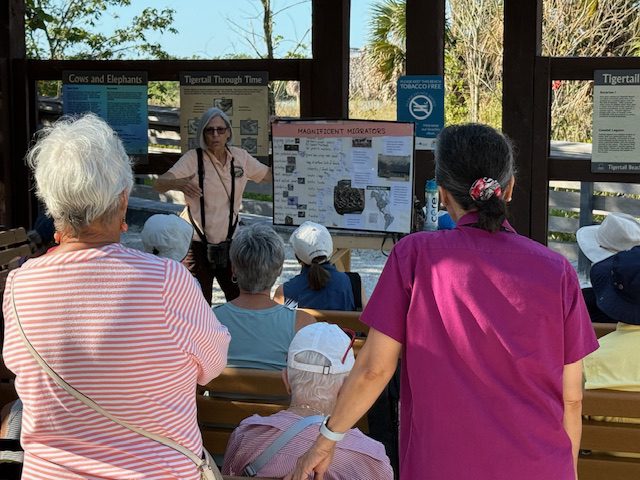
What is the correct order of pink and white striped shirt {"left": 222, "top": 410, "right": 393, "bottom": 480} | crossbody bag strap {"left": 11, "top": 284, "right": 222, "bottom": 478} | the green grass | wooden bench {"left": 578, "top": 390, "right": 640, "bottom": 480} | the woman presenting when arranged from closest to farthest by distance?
1. crossbody bag strap {"left": 11, "top": 284, "right": 222, "bottom": 478}
2. pink and white striped shirt {"left": 222, "top": 410, "right": 393, "bottom": 480}
3. wooden bench {"left": 578, "top": 390, "right": 640, "bottom": 480}
4. the woman presenting
5. the green grass

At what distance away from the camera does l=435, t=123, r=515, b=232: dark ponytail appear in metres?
2.01

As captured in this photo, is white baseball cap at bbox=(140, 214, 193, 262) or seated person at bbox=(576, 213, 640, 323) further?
white baseball cap at bbox=(140, 214, 193, 262)

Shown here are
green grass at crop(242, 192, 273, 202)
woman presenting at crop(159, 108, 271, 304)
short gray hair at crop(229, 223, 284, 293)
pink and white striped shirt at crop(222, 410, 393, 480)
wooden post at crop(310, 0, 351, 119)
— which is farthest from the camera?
green grass at crop(242, 192, 273, 202)

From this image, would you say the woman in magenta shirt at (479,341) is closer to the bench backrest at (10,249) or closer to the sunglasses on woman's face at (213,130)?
the bench backrest at (10,249)

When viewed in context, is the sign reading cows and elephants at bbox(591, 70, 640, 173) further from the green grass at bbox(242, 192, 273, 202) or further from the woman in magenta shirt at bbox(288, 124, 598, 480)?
the green grass at bbox(242, 192, 273, 202)

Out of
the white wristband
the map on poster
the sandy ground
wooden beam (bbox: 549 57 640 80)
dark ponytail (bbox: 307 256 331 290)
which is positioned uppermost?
wooden beam (bbox: 549 57 640 80)

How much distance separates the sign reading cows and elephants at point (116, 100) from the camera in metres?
6.44

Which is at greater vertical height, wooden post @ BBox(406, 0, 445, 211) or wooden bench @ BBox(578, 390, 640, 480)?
wooden post @ BBox(406, 0, 445, 211)

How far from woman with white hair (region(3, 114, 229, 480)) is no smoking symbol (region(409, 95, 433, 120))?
160 inches

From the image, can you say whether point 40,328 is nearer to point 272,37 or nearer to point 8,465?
point 8,465

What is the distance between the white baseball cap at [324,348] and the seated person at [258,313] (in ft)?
2.79

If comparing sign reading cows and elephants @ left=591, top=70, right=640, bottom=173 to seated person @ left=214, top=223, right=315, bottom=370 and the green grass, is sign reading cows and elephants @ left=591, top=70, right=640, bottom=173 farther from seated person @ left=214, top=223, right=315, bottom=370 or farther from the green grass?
the green grass

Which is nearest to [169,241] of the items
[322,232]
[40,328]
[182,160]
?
[322,232]

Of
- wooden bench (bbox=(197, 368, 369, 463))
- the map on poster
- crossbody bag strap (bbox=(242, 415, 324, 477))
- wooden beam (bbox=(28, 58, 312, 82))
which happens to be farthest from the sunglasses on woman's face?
crossbody bag strap (bbox=(242, 415, 324, 477))
